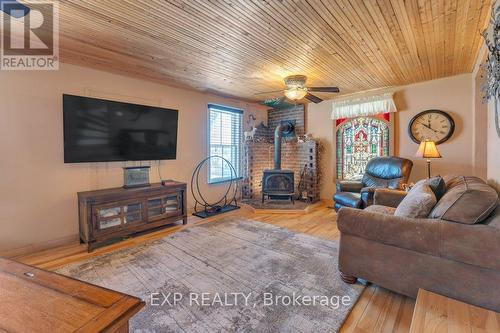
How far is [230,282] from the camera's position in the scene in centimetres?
218

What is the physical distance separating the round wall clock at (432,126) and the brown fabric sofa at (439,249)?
9.08 feet

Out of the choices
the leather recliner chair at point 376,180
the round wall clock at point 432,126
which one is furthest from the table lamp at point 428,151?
the round wall clock at point 432,126

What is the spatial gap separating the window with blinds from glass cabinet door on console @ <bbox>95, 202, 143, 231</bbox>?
1827mm

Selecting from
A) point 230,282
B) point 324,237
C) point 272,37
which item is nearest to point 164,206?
point 230,282

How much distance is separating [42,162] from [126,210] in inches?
45.9

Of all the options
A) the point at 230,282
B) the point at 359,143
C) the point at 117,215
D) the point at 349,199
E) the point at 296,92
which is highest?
the point at 296,92

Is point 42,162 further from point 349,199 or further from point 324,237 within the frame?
point 349,199

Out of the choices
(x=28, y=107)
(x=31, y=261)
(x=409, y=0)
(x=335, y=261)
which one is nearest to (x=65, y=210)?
(x=31, y=261)

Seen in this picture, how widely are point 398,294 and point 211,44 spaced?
120 inches

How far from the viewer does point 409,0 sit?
1.92 meters

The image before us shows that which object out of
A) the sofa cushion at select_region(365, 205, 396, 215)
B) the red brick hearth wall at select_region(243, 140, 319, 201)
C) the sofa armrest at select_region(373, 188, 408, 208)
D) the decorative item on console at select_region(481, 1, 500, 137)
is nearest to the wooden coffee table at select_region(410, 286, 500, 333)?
the sofa cushion at select_region(365, 205, 396, 215)

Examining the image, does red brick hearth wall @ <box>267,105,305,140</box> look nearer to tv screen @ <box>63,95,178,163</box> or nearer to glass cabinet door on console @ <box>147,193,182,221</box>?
tv screen @ <box>63,95,178,163</box>

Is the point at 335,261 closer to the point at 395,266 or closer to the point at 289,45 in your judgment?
the point at 395,266

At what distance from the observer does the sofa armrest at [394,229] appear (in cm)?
170
